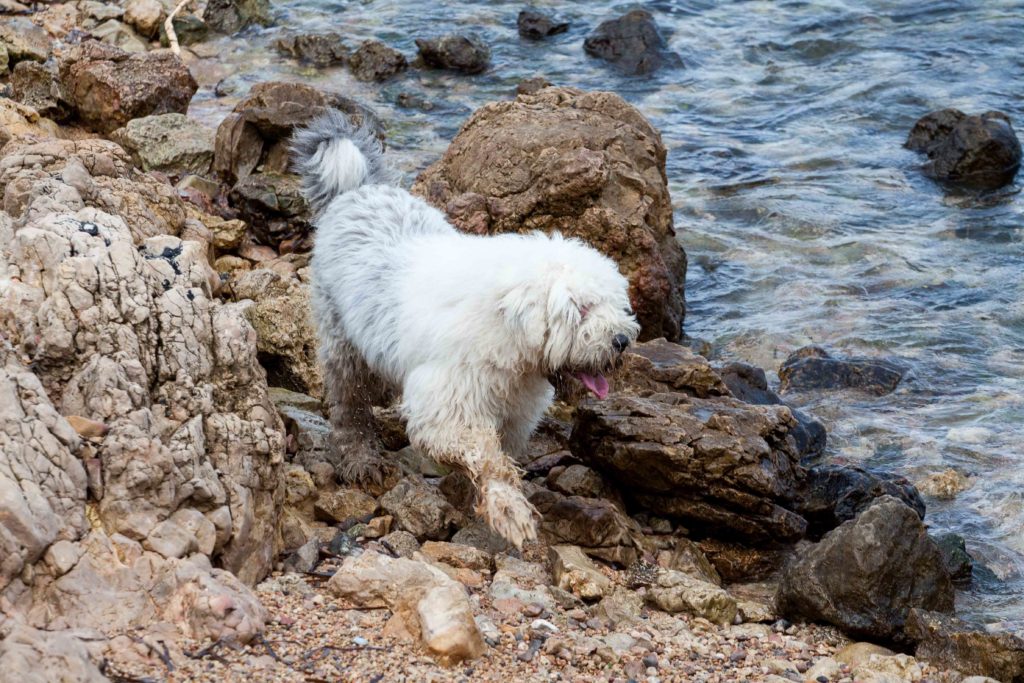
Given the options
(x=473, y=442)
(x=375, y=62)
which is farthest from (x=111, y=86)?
(x=473, y=442)

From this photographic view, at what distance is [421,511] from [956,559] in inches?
123

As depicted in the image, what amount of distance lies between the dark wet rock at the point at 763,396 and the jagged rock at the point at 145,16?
1118 cm

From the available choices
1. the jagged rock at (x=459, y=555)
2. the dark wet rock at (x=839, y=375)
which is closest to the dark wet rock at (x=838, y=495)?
the dark wet rock at (x=839, y=375)

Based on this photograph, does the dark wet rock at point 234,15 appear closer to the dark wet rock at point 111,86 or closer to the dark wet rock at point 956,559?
the dark wet rock at point 111,86

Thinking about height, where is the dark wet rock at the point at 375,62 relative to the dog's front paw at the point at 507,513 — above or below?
above

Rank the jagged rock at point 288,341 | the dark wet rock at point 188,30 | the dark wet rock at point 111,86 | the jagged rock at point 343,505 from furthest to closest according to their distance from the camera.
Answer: the dark wet rock at point 188,30 < the dark wet rock at point 111,86 < the jagged rock at point 288,341 < the jagged rock at point 343,505

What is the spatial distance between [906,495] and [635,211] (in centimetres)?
308

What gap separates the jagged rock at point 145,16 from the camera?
1667 cm

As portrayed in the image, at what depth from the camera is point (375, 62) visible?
16.4m

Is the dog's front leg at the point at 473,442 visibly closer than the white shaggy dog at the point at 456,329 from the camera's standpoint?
No

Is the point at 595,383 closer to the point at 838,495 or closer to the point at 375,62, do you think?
the point at 838,495

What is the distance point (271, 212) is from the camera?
33.6 ft

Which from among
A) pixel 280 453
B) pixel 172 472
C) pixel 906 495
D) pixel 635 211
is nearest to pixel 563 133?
pixel 635 211

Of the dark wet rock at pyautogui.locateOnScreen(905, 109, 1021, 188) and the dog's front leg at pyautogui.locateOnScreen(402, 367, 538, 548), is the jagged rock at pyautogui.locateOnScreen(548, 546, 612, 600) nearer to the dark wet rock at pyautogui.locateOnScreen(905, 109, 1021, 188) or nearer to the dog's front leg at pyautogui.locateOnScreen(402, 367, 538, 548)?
the dog's front leg at pyautogui.locateOnScreen(402, 367, 538, 548)
